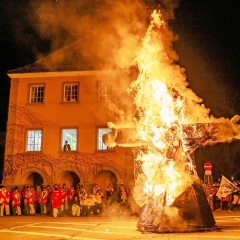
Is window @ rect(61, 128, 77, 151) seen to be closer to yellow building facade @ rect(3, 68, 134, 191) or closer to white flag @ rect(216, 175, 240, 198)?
yellow building facade @ rect(3, 68, 134, 191)

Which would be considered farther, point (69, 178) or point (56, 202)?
point (69, 178)

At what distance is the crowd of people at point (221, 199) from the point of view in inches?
760

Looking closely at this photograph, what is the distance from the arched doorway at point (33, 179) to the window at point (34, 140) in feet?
5.93

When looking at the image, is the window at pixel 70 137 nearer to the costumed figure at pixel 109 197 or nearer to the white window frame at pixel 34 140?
the white window frame at pixel 34 140

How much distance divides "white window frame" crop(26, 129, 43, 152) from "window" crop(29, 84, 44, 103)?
2.18m

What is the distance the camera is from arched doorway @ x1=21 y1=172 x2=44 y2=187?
2441 cm

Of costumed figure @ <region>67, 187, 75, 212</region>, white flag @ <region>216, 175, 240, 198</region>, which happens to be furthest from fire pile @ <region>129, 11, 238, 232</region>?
costumed figure @ <region>67, 187, 75, 212</region>

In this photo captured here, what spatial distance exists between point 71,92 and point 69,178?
5991mm

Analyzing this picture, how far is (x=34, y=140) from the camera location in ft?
81.7

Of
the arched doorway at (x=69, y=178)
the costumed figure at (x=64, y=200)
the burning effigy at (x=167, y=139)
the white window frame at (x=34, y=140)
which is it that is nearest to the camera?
the burning effigy at (x=167, y=139)

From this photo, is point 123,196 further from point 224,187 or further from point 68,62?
point 68,62

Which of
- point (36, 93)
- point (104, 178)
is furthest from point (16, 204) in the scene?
point (36, 93)

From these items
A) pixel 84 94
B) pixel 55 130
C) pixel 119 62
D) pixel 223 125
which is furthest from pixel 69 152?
pixel 223 125

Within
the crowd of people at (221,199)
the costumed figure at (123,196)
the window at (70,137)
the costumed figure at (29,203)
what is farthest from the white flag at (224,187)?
the window at (70,137)
